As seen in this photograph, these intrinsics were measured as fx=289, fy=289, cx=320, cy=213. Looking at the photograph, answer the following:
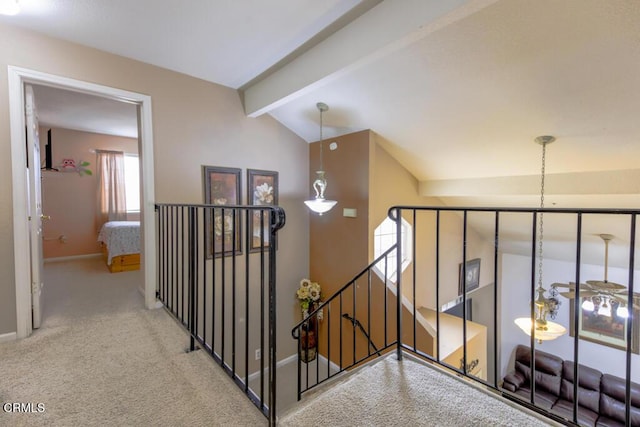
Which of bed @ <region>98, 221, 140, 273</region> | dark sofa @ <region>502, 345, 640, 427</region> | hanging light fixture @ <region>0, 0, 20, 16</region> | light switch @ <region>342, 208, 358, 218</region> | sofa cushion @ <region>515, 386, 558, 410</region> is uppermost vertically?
hanging light fixture @ <region>0, 0, 20, 16</region>

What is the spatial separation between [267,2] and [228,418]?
2.42m

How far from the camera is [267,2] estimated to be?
6.34 feet

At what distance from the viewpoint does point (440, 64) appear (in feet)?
7.95

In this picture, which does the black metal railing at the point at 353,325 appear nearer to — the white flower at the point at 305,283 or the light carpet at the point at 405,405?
the white flower at the point at 305,283

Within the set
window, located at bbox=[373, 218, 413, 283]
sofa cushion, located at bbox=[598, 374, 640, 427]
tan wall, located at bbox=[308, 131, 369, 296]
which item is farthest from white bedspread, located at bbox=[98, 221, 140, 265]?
sofa cushion, located at bbox=[598, 374, 640, 427]

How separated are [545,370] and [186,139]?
740 cm

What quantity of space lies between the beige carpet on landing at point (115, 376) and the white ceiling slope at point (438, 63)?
2274 millimetres

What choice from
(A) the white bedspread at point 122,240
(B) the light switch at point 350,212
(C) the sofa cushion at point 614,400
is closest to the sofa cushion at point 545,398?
(C) the sofa cushion at point 614,400

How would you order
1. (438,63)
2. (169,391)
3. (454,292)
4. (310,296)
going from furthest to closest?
1. (454,292)
2. (310,296)
3. (438,63)
4. (169,391)

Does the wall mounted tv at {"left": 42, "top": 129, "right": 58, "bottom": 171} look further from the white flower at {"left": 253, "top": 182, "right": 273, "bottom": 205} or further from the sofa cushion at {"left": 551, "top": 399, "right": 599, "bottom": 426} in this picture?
the sofa cushion at {"left": 551, "top": 399, "right": 599, "bottom": 426}

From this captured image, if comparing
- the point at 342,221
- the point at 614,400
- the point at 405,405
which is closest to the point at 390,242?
the point at 342,221

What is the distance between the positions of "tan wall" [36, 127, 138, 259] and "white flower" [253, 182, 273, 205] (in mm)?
3917

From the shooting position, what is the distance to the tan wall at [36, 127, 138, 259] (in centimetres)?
513

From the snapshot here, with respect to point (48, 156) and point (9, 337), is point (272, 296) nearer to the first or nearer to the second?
point (9, 337)
